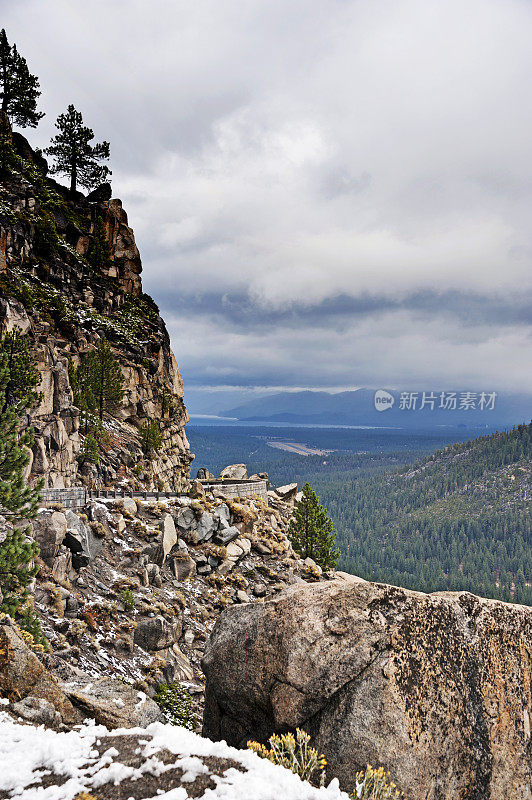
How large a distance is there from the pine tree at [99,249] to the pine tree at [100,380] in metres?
20.5

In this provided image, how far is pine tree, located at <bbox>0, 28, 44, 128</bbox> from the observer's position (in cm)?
7262

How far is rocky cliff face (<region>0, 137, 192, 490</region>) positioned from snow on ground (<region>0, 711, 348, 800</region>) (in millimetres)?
33157

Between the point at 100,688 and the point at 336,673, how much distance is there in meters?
11.5

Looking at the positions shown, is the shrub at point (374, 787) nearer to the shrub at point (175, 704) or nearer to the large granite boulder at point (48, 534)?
the shrub at point (175, 704)

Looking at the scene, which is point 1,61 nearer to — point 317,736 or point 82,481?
point 82,481

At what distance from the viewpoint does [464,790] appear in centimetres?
943

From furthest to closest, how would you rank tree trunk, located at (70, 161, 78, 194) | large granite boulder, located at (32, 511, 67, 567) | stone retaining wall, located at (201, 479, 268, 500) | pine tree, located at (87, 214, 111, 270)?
1. tree trunk, located at (70, 161, 78, 194)
2. pine tree, located at (87, 214, 111, 270)
3. stone retaining wall, located at (201, 479, 268, 500)
4. large granite boulder, located at (32, 511, 67, 567)

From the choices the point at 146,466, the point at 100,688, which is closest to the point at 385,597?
the point at 100,688

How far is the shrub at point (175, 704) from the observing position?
19.7 m

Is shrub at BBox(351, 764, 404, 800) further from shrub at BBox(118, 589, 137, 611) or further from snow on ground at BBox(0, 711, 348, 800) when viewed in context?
shrub at BBox(118, 589, 137, 611)

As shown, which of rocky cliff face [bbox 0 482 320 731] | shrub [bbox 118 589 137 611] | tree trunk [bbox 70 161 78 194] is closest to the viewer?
rocky cliff face [bbox 0 482 320 731]

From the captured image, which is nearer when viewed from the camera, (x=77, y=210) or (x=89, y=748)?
(x=89, y=748)

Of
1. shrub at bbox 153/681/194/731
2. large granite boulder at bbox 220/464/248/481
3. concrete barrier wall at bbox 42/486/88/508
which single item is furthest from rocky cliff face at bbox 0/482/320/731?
large granite boulder at bbox 220/464/248/481

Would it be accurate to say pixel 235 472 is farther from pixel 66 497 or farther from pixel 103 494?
pixel 66 497
